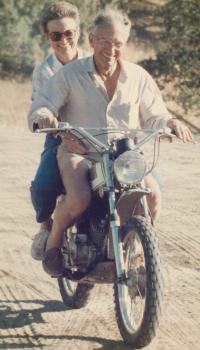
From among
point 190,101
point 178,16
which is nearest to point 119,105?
point 190,101

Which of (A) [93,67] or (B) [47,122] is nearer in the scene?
(B) [47,122]

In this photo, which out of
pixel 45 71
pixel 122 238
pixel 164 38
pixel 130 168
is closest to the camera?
pixel 130 168

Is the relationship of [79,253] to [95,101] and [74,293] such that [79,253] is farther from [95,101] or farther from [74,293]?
[95,101]

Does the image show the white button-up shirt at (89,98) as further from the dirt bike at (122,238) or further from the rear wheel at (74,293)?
the rear wheel at (74,293)

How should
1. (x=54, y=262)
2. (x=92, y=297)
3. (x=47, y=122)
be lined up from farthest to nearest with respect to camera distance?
(x=92, y=297), (x=54, y=262), (x=47, y=122)

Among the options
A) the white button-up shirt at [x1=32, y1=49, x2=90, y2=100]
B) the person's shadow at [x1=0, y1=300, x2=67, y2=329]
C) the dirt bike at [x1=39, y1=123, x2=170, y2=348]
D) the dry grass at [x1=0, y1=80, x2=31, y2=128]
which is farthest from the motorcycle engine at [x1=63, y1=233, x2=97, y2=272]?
the dry grass at [x1=0, y1=80, x2=31, y2=128]

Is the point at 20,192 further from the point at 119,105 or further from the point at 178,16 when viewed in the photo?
the point at 178,16

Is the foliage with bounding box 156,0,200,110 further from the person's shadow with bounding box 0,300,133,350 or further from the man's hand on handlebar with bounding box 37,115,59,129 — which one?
the man's hand on handlebar with bounding box 37,115,59,129

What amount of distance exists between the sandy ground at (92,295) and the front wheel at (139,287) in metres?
0.20

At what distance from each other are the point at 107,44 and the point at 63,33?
3.83 feet

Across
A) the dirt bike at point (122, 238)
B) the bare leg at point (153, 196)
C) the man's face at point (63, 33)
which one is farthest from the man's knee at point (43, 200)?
the man's face at point (63, 33)

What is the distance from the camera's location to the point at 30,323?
5035 millimetres

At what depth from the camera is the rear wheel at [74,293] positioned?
5257 millimetres

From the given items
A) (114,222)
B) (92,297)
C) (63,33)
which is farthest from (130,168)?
(63,33)
